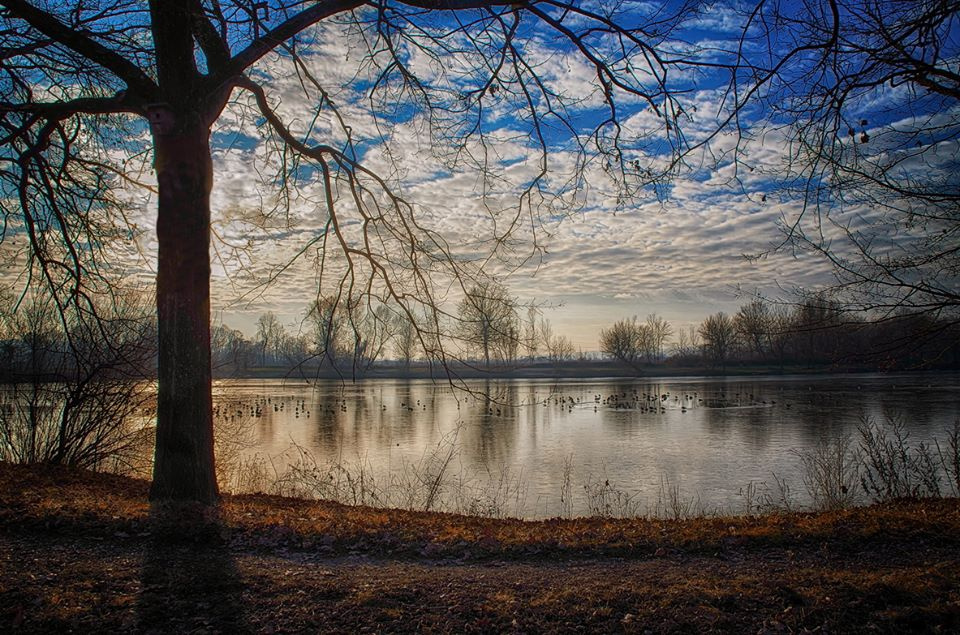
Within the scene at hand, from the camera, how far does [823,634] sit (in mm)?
3486

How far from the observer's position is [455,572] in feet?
16.1

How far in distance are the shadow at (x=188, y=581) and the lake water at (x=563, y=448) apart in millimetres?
2029

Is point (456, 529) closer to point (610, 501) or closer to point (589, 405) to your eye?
point (610, 501)

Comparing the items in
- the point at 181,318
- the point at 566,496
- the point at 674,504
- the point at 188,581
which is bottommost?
the point at 566,496

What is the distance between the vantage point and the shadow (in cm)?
361

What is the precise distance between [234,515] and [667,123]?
6326 mm

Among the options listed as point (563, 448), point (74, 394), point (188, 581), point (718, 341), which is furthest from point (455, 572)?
Answer: point (718, 341)

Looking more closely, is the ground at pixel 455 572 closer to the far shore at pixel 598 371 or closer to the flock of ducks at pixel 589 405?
the flock of ducks at pixel 589 405

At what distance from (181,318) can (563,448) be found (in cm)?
1356

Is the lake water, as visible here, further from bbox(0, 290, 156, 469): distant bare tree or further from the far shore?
the far shore

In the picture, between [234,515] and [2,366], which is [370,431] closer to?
[2,366]

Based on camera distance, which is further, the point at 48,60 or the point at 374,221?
the point at 374,221

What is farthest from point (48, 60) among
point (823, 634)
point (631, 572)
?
Result: point (823, 634)

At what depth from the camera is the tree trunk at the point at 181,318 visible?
6.33 metres
